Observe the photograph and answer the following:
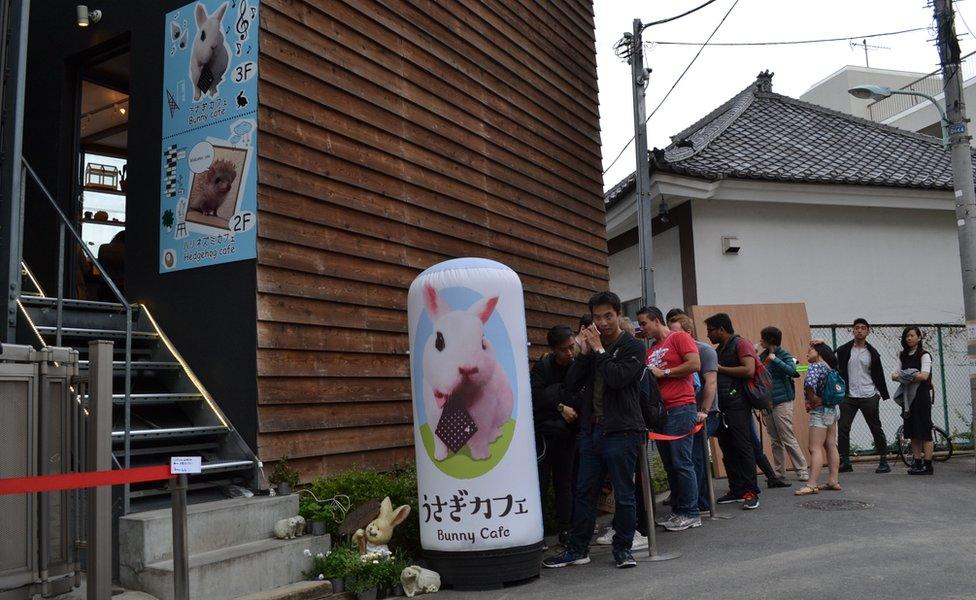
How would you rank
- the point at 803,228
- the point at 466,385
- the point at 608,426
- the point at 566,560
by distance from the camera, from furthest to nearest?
the point at 803,228, the point at 566,560, the point at 608,426, the point at 466,385

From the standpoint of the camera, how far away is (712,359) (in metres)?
7.93

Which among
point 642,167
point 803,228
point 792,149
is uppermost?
point 792,149

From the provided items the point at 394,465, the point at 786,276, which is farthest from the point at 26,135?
the point at 786,276

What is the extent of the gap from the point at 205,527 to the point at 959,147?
10431 millimetres

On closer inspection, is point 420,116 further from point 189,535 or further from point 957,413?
point 957,413

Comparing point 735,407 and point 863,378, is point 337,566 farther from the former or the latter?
point 863,378

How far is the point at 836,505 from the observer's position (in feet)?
26.9

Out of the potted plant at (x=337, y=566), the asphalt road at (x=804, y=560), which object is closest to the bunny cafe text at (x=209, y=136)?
the potted plant at (x=337, y=566)

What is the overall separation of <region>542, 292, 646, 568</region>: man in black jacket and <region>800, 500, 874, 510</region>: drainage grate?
9.45ft

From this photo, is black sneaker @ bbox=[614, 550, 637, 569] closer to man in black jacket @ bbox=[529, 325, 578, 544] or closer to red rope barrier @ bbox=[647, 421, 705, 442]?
man in black jacket @ bbox=[529, 325, 578, 544]

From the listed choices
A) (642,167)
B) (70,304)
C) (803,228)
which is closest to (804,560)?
(70,304)

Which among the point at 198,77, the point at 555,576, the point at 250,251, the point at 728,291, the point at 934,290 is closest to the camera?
the point at 555,576

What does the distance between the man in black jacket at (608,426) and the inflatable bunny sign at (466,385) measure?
2.50 ft

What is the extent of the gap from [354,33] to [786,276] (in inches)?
411
